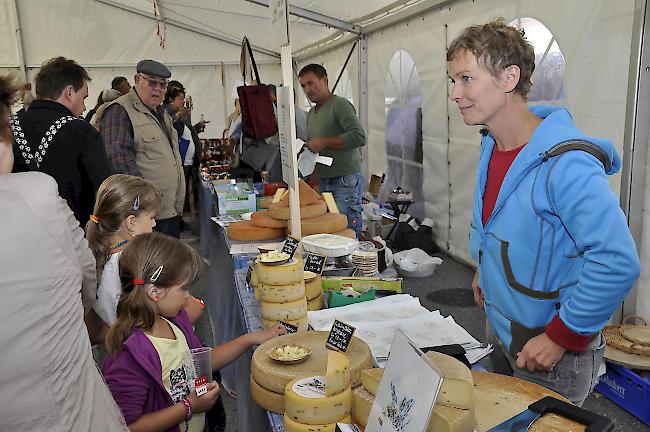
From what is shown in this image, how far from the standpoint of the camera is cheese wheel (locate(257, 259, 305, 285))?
1.70 meters

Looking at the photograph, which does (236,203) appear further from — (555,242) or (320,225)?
(555,242)

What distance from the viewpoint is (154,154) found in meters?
3.64

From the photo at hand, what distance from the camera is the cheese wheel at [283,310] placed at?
5.56 feet

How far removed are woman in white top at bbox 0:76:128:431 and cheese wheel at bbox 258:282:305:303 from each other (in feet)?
2.32

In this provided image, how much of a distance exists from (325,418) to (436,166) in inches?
186

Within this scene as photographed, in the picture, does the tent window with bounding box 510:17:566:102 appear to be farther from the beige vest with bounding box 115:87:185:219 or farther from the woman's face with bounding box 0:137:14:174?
the woman's face with bounding box 0:137:14:174

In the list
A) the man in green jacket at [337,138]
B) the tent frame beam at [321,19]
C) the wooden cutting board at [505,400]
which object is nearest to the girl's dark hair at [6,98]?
the wooden cutting board at [505,400]

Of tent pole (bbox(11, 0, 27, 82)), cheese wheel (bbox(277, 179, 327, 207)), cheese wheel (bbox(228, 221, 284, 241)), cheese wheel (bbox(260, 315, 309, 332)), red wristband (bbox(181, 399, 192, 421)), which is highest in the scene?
tent pole (bbox(11, 0, 27, 82))

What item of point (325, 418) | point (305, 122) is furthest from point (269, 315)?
point (305, 122)

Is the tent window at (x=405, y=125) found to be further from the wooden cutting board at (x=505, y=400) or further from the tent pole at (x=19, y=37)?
the tent pole at (x=19, y=37)

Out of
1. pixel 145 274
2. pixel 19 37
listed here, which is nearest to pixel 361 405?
pixel 145 274

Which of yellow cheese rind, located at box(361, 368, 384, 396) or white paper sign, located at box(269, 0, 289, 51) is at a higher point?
white paper sign, located at box(269, 0, 289, 51)

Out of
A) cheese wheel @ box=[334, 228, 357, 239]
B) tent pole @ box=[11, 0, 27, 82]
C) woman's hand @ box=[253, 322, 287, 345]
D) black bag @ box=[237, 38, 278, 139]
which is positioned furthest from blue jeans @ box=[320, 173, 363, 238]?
tent pole @ box=[11, 0, 27, 82]

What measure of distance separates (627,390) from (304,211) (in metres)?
1.86
